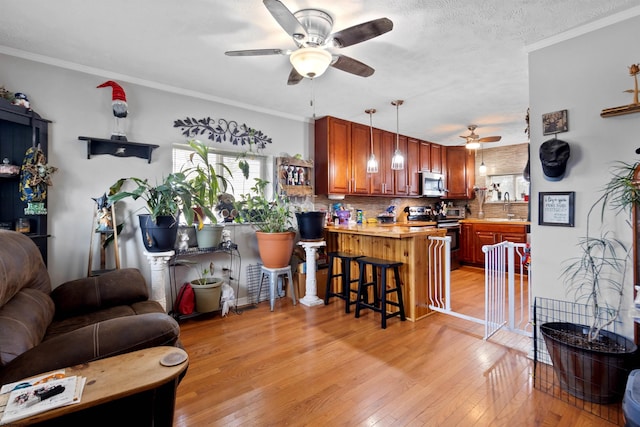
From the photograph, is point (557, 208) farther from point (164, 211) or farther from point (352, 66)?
point (164, 211)

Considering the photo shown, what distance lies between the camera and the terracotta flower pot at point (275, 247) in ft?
10.9

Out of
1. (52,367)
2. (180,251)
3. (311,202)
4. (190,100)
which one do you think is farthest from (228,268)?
(52,367)

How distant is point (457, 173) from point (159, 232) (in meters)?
5.48

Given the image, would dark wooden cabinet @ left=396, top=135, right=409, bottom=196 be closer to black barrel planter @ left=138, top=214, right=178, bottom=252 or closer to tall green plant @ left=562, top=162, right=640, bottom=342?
tall green plant @ left=562, top=162, right=640, bottom=342

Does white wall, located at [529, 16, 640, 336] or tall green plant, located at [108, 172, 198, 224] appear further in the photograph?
tall green plant, located at [108, 172, 198, 224]

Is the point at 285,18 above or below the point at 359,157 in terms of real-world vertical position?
above

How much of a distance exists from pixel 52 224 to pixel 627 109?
13.9ft

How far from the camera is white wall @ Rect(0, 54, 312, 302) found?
252cm

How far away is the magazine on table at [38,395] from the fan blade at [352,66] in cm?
212

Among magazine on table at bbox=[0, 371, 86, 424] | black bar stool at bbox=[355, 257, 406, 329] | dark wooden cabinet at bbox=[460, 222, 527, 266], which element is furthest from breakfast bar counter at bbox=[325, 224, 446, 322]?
dark wooden cabinet at bbox=[460, 222, 527, 266]

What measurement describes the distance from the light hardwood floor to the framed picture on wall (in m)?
1.72

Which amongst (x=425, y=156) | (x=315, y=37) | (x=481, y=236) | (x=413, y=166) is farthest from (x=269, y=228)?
(x=481, y=236)

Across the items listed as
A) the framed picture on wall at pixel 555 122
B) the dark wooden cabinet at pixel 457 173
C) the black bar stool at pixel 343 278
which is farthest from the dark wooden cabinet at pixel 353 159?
the framed picture on wall at pixel 555 122

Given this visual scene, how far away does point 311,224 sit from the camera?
3502 mm
